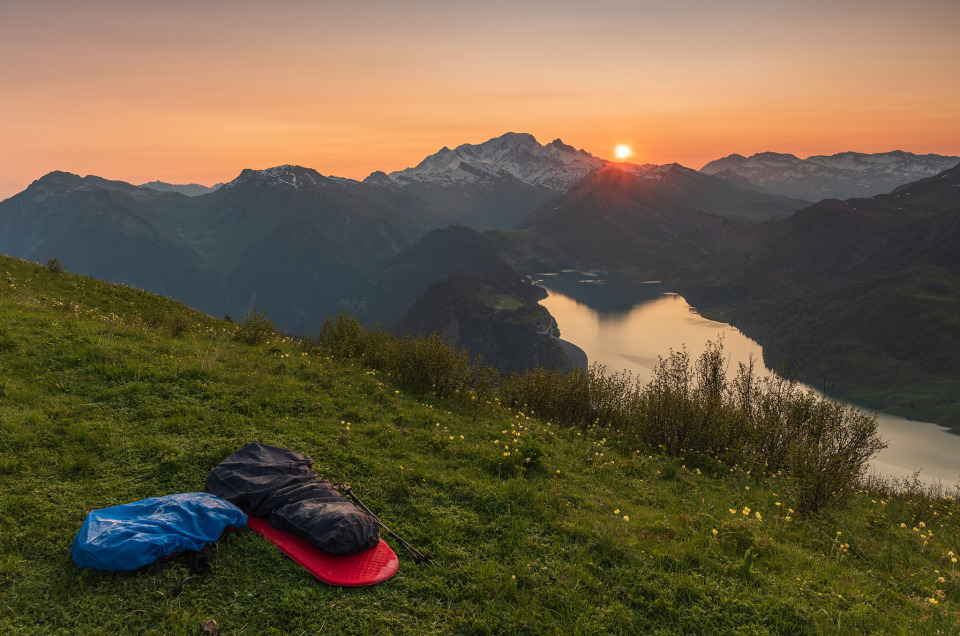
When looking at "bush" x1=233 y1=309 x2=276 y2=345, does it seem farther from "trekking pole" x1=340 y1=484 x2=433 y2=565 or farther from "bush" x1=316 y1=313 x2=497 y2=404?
"trekking pole" x1=340 y1=484 x2=433 y2=565

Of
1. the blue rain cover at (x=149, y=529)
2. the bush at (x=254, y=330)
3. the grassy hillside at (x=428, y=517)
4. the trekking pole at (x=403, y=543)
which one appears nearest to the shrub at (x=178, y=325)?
the bush at (x=254, y=330)

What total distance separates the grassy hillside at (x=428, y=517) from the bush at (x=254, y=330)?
2.73 meters

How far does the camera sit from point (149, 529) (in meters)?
7.32

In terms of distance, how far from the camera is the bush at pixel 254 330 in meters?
18.9

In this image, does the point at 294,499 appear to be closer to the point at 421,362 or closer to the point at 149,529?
the point at 149,529

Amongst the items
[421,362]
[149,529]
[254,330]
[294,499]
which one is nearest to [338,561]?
[294,499]

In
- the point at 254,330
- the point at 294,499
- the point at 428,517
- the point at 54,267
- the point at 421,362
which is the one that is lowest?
the point at 428,517

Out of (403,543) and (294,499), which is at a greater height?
(294,499)

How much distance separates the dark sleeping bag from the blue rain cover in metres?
0.48

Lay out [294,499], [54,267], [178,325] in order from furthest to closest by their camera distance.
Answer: [54,267] → [178,325] → [294,499]

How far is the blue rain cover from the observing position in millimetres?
6898

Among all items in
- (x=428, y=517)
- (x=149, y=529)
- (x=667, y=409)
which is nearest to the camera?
(x=149, y=529)

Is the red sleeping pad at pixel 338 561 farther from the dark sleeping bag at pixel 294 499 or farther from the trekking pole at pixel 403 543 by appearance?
the trekking pole at pixel 403 543

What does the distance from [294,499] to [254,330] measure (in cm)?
1252
